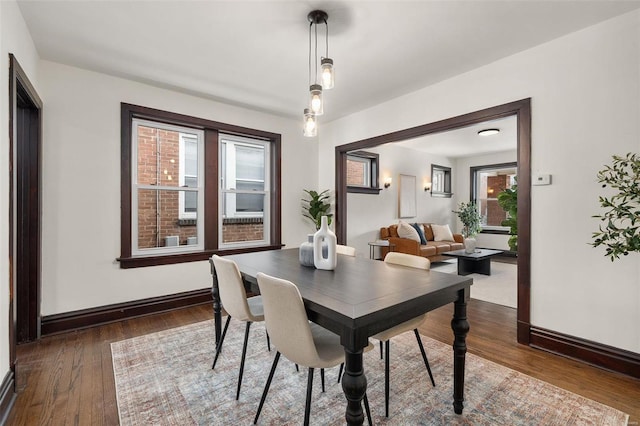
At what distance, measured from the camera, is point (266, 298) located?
1505 millimetres

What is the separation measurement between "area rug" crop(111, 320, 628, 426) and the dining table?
0.27m

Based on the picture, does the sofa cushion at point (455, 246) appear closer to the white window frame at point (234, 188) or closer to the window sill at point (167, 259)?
the white window frame at point (234, 188)

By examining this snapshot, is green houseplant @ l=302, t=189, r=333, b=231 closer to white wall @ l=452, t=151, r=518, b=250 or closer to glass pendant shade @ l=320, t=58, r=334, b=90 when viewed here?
glass pendant shade @ l=320, t=58, r=334, b=90

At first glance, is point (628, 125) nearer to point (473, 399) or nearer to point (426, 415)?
point (473, 399)

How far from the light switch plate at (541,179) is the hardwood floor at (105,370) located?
55.1 inches

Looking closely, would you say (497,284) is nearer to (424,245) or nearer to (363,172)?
(424,245)

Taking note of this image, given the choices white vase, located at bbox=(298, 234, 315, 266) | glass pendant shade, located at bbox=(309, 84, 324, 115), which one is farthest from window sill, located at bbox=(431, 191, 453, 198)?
white vase, located at bbox=(298, 234, 315, 266)

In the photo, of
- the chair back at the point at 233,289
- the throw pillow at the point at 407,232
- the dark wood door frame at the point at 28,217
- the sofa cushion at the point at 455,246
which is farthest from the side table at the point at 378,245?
the dark wood door frame at the point at 28,217

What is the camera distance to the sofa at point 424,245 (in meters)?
5.48

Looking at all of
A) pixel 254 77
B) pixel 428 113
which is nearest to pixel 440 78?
pixel 428 113

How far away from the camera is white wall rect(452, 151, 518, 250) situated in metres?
7.40

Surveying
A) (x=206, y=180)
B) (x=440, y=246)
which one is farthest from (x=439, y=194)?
(x=206, y=180)

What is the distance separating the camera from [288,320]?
55.2 inches

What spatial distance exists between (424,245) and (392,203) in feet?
3.85
